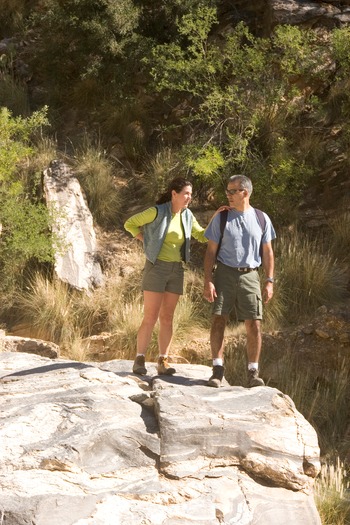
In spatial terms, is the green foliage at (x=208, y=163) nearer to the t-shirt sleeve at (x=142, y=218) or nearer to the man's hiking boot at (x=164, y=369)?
the t-shirt sleeve at (x=142, y=218)

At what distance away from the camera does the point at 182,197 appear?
7.05 m

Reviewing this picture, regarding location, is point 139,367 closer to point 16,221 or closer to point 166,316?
point 166,316

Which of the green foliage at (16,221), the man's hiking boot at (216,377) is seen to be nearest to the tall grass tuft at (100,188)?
the green foliage at (16,221)

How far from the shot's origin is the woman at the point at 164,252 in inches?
279

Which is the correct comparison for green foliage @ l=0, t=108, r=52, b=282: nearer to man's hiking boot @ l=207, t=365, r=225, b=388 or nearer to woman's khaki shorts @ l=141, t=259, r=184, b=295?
woman's khaki shorts @ l=141, t=259, r=184, b=295

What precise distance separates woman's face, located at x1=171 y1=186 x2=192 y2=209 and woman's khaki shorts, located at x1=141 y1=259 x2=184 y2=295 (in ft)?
1.70

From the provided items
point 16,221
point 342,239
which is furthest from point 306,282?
point 16,221

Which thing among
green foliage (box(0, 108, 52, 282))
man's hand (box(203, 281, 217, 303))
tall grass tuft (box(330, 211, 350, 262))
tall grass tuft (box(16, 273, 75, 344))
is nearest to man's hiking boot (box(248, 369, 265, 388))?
A: man's hand (box(203, 281, 217, 303))

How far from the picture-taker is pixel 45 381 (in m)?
6.94

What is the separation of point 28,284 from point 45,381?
5.01 meters

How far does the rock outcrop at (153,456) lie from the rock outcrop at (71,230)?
5.01 m

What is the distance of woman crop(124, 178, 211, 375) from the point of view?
7.08 m

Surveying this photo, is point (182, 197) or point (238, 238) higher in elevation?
point (182, 197)

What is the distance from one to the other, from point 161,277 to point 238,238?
29.9 inches
